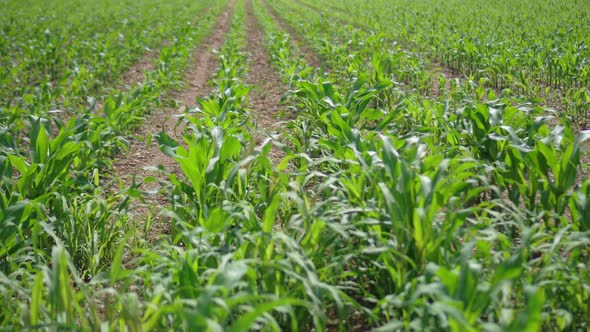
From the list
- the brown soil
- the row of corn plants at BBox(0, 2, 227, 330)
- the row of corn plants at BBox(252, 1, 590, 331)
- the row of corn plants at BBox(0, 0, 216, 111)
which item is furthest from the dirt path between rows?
the row of corn plants at BBox(252, 1, 590, 331)

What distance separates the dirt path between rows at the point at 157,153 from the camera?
4156 millimetres

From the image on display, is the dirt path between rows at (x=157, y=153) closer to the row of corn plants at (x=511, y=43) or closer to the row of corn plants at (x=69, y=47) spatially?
the row of corn plants at (x=69, y=47)

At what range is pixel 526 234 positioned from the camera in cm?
235

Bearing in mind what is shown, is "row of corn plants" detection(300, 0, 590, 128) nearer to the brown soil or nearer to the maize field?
the maize field

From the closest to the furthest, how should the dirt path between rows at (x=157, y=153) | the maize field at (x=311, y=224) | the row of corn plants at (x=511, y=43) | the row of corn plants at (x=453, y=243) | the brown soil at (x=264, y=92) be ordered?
the row of corn plants at (x=453, y=243) < the maize field at (x=311, y=224) < the dirt path between rows at (x=157, y=153) < the brown soil at (x=264, y=92) < the row of corn plants at (x=511, y=43)

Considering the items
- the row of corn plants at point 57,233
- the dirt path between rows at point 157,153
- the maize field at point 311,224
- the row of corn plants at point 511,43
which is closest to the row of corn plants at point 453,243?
the maize field at point 311,224

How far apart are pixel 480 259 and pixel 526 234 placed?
0.35 m

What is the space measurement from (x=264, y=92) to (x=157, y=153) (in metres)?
3.13

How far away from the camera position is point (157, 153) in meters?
6.06

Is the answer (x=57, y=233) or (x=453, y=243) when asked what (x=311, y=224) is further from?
(x=57, y=233)

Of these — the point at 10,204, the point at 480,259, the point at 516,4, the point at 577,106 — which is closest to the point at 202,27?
the point at 516,4

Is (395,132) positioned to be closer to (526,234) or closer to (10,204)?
(526,234)

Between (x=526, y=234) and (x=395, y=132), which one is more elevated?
(x=526, y=234)

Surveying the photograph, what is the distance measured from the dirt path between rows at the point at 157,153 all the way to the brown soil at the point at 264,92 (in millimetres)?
863
